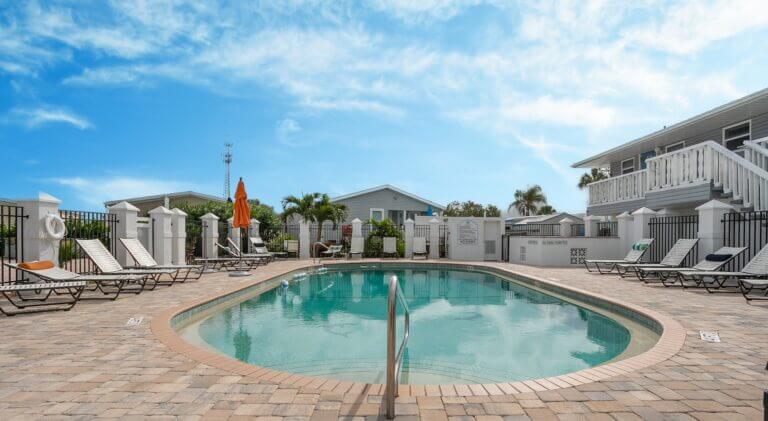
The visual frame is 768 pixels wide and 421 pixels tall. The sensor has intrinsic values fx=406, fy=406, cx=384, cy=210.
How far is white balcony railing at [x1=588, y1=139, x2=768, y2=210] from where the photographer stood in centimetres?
1059

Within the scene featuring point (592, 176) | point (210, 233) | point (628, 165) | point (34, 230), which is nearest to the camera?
point (34, 230)

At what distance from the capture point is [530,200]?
4891cm

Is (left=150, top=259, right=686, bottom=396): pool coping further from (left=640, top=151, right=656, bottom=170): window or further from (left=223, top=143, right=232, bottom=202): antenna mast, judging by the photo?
(left=223, top=143, right=232, bottom=202): antenna mast

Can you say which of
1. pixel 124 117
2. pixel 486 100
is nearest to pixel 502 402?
pixel 486 100

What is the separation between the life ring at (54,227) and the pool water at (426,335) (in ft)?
12.9

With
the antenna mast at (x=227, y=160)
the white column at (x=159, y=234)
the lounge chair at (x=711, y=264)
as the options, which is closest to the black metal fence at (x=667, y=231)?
the lounge chair at (x=711, y=264)

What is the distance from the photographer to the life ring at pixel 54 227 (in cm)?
797

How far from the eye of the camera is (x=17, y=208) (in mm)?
7820

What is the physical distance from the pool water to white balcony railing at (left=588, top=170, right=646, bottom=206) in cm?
934

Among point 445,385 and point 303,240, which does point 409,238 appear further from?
point 445,385

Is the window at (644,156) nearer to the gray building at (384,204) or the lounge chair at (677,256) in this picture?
the lounge chair at (677,256)

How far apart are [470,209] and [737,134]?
27485mm

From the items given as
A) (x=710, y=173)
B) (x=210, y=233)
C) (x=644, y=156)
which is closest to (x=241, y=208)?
(x=210, y=233)

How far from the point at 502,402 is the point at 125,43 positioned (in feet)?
36.7
